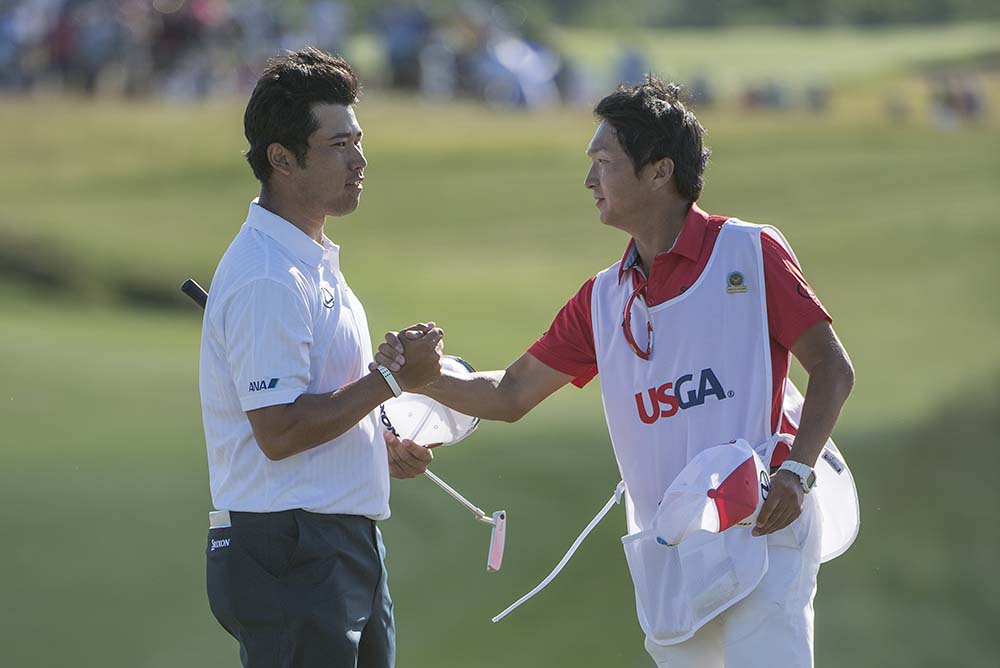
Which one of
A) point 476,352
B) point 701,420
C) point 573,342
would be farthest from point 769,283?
point 476,352

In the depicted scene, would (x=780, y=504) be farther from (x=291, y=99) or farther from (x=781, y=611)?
(x=291, y=99)

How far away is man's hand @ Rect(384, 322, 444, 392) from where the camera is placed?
2641mm

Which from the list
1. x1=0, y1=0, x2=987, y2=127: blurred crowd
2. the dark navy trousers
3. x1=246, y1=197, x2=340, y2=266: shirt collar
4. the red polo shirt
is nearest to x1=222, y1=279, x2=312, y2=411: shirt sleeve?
x1=246, y1=197, x2=340, y2=266: shirt collar

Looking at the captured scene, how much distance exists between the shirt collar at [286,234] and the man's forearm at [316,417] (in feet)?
0.91

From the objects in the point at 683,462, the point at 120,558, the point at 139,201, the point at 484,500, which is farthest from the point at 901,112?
the point at 683,462

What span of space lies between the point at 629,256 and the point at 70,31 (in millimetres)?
5043

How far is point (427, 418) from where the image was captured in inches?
128

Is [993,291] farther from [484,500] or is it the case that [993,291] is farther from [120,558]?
[120,558]

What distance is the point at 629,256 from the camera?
3035 mm

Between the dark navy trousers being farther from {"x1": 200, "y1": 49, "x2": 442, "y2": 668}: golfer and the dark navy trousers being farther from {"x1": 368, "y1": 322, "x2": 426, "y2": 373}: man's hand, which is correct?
{"x1": 368, "y1": 322, "x2": 426, "y2": 373}: man's hand

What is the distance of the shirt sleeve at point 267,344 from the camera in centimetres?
254

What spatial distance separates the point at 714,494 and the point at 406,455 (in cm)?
79

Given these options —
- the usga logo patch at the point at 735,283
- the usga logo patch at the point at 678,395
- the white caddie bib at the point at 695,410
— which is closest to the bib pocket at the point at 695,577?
the white caddie bib at the point at 695,410

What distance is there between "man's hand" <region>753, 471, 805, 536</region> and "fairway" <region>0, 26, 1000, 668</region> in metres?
2.55
